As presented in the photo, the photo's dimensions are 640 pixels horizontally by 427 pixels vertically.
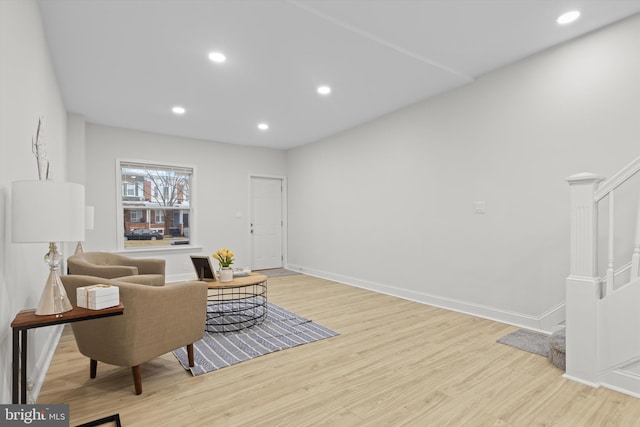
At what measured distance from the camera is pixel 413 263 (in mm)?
4629

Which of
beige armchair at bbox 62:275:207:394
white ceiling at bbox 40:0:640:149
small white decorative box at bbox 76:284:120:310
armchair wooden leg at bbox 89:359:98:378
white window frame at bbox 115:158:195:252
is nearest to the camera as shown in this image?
small white decorative box at bbox 76:284:120:310

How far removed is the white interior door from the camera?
7.12 metres

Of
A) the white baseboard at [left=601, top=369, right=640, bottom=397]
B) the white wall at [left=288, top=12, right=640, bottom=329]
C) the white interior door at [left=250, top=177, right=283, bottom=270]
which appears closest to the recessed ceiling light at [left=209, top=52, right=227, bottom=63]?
the white wall at [left=288, top=12, right=640, bottom=329]

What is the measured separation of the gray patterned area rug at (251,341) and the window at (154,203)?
132 inches

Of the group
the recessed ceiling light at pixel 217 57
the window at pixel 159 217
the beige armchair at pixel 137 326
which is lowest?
the beige armchair at pixel 137 326

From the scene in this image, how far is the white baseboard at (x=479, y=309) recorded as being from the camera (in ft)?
10.6

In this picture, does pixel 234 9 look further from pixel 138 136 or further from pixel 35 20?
pixel 138 136

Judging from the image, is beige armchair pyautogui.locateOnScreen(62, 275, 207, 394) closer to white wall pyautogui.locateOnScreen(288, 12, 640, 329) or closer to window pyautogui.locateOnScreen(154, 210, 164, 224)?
white wall pyautogui.locateOnScreen(288, 12, 640, 329)

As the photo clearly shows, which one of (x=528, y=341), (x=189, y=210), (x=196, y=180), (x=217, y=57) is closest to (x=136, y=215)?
(x=189, y=210)

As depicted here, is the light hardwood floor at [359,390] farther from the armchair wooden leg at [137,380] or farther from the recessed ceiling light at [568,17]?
the recessed ceiling light at [568,17]

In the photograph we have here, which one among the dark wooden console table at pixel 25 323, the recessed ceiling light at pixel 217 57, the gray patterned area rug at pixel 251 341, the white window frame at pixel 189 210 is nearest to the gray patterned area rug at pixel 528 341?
the gray patterned area rug at pixel 251 341

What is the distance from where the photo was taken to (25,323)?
1425 mm

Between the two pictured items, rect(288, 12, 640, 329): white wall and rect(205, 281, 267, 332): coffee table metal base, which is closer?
rect(288, 12, 640, 329): white wall

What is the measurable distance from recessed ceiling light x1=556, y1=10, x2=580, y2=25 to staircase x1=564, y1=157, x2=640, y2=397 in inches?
54.5
